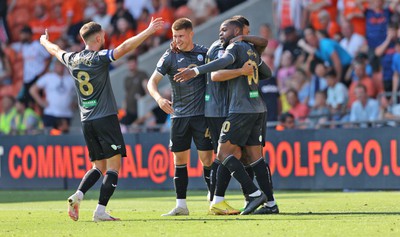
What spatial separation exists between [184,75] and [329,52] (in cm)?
1009

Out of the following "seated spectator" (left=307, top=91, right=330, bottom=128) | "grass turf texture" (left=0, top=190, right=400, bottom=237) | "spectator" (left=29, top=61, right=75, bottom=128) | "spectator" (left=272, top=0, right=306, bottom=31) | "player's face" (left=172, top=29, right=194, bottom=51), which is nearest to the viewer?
"grass turf texture" (left=0, top=190, right=400, bottom=237)

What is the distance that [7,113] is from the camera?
2552cm

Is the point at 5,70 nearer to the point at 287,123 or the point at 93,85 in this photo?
the point at 287,123

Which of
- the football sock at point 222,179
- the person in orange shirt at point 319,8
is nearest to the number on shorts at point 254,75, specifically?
the football sock at point 222,179

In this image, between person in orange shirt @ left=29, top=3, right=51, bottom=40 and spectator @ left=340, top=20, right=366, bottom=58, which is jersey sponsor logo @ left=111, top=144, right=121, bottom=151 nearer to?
spectator @ left=340, top=20, right=366, bottom=58

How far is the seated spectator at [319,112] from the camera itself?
20516 millimetres

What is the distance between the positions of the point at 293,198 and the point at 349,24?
6021mm

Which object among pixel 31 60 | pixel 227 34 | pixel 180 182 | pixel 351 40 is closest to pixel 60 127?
pixel 31 60

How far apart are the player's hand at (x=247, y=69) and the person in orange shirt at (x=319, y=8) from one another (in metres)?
9.85

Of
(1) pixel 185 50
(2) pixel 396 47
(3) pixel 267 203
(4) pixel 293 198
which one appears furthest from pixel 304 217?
(2) pixel 396 47

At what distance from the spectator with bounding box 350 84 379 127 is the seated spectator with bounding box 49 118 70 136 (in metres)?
6.50

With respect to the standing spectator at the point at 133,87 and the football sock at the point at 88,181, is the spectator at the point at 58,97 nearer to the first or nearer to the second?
the standing spectator at the point at 133,87

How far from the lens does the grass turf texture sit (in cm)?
1059

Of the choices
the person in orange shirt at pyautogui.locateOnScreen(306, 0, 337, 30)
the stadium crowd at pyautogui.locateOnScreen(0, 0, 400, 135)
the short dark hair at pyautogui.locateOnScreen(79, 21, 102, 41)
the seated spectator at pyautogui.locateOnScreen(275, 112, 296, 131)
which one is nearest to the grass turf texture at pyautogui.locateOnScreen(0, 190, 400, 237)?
the short dark hair at pyautogui.locateOnScreen(79, 21, 102, 41)
